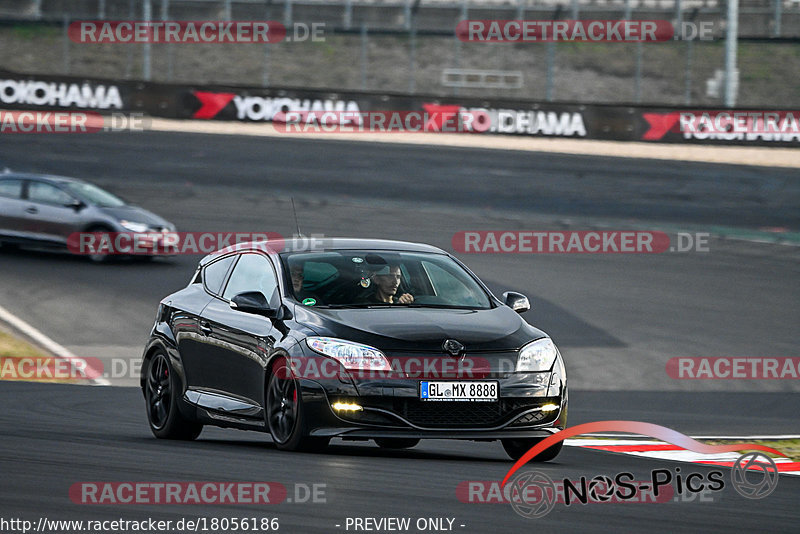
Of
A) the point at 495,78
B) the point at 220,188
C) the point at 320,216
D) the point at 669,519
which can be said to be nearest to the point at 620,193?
the point at 320,216

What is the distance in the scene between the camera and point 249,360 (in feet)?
30.0

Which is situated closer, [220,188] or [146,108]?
[220,188]

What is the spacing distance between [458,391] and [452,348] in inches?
10.4

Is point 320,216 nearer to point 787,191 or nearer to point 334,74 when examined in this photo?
point 787,191

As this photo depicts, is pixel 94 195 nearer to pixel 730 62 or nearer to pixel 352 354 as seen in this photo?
pixel 352 354

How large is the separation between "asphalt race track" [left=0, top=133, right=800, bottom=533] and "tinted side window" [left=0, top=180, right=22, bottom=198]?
4.00ft

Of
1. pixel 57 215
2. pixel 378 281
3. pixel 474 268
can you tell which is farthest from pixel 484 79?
pixel 378 281

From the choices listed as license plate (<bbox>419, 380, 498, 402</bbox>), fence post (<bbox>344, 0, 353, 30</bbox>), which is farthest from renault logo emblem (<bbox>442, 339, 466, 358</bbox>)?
fence post (<bbox>344, 0, 353, 30</bbox>)

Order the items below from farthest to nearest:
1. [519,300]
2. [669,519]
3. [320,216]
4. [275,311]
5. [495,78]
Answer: [495,78] → [320,216] → [519,300] → [275,311] → [669,519]

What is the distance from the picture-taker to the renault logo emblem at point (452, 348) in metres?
8.40

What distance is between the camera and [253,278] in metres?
9.73

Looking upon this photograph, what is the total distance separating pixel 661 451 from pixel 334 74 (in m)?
39.4

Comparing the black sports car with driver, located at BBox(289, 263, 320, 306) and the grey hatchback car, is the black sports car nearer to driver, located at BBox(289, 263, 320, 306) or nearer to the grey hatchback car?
driver, located at BBox(289, 263, 320, 306)

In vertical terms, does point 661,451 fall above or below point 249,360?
below
